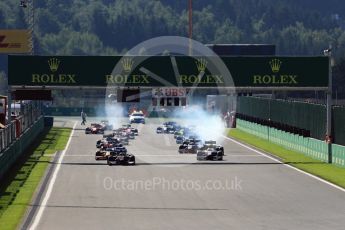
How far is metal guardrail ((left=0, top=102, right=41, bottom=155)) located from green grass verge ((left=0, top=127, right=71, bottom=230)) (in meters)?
1.60

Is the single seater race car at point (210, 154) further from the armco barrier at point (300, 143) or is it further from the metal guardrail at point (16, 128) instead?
the metal guardrail at point (16, 128)

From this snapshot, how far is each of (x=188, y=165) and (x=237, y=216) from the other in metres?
27.3

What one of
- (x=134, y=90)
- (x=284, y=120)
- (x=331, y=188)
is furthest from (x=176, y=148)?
(x=331, y=188)

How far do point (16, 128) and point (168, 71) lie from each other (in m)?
11.6

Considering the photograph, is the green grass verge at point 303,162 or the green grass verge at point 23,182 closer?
the green grass verge at point 23,182

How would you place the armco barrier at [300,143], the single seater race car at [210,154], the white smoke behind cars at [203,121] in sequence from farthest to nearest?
the white smoke behind cars at [203,121] → the single seater race car at [210,154] → the armco barrier at [300,143]

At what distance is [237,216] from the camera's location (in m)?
41.2

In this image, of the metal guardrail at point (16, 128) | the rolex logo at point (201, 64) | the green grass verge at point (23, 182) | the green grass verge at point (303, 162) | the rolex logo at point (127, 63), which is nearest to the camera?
the green grass verge at point (23, 182)

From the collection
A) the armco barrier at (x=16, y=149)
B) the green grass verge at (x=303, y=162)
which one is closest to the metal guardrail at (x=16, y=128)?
the armco barrier at (x=16, y=149)

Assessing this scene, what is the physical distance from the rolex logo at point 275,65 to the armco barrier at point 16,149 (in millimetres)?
18131

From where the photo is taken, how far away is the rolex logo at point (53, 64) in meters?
72.6

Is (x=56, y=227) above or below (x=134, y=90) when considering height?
below

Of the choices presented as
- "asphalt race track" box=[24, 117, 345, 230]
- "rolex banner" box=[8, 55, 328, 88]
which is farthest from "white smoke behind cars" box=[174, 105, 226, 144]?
"asphalt race track" box=[24, 117, 345, 230]

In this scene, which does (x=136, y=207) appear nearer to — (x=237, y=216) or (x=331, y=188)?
(x=237, y=216)
